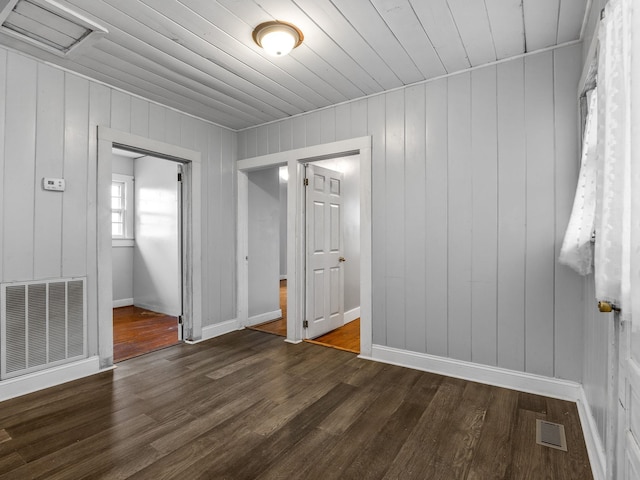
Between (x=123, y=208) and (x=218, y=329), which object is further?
(x=123, y=208)

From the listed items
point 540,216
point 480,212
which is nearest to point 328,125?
point 480,212

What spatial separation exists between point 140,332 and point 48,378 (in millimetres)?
1511

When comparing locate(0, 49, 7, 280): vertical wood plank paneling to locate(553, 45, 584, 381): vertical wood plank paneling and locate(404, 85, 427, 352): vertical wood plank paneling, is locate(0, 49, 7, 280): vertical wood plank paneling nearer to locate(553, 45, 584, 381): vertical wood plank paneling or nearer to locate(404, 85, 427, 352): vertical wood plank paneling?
locate(404, 85, 427, 352): vertical wood plank paneling

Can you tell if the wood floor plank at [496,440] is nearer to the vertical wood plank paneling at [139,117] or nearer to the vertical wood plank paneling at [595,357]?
the vertical wood plank paneling at [595,357]

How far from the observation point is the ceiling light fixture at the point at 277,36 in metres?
2.12

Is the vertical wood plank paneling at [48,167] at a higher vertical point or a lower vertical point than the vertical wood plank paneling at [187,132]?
lower

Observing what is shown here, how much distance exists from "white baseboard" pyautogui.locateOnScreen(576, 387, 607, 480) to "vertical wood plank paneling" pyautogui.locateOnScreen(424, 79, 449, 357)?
0.93 metres

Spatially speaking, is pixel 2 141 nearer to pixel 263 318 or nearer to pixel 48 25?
pixel 48 25

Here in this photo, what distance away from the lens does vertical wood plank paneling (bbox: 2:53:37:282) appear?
7.93 ft

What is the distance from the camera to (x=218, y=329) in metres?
3.93

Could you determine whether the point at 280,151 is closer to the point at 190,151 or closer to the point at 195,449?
the point at 190,151

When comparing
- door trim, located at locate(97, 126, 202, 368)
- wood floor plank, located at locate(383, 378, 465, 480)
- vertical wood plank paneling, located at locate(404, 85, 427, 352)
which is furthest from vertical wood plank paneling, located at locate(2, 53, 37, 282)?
vertical wood plank paneling, located at locate(404, 85, 427, 352)

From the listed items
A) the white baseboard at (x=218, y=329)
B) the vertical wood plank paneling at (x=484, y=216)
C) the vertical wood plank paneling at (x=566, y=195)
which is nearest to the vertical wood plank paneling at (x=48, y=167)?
the white baseboard at (x=218, y=329)

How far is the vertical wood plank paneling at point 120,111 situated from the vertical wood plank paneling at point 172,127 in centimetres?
37
